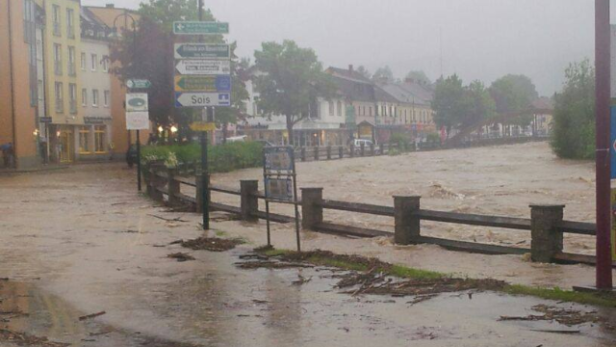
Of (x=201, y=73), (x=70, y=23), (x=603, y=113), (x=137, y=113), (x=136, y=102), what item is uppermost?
(x=70, y=23)

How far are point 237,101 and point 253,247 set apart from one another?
56.4m

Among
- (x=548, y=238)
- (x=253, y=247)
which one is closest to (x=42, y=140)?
(x=253, y=247)

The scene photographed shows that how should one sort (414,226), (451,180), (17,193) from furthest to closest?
(451,180) → (17,193) → (414,226)

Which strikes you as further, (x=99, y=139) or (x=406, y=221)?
(x=99, y=139)

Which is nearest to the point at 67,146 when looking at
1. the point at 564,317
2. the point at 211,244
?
the point at 211,244

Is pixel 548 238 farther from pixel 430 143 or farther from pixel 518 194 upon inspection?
pixel 430 143

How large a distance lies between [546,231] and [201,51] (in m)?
7.31

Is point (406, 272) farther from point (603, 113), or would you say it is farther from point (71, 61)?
point (71, 61)

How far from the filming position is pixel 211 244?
48.4ft

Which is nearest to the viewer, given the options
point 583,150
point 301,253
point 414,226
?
point 301,253

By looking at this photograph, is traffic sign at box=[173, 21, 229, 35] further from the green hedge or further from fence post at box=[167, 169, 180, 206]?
the green hedge

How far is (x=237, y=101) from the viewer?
70312 mm

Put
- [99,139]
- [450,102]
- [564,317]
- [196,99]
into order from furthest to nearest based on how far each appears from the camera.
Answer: [450,102], [99,139], [196,99], [564,317]

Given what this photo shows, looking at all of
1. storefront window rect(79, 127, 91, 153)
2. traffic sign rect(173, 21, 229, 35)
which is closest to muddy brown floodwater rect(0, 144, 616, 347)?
traffic sign rect(173, 21, 229, 35)
